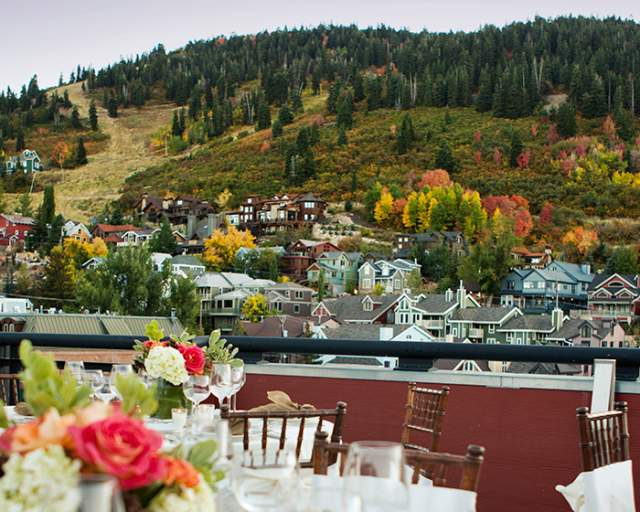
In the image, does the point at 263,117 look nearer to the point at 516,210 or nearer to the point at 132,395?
the point at 516,210

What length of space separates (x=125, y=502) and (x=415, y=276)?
62.0 meters

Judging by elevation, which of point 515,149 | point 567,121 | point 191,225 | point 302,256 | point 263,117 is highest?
point 263,117

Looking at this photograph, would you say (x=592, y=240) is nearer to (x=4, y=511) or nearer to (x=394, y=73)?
(x=394, y=73)

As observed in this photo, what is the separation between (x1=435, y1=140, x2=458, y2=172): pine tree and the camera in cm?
7744

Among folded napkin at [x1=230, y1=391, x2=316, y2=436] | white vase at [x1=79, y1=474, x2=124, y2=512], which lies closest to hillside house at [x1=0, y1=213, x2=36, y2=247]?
folded napkin at [x1=230, y1=391, x2=316, y2=436]

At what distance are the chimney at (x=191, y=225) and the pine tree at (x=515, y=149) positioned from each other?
2926 cm

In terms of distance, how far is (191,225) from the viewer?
7838 centimetres

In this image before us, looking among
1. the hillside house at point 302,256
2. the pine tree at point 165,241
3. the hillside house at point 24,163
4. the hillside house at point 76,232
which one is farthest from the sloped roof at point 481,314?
the hillside house at point 24,163

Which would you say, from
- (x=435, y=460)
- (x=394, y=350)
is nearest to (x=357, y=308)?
(x=394, y=350)

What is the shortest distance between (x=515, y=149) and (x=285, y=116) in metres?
30.1

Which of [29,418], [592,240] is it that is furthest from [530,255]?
[29,418]

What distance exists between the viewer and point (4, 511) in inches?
35.4

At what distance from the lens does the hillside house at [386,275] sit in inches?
2438

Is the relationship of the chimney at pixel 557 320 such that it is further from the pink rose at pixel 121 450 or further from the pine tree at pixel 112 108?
the pine tree at pixel 112 108
